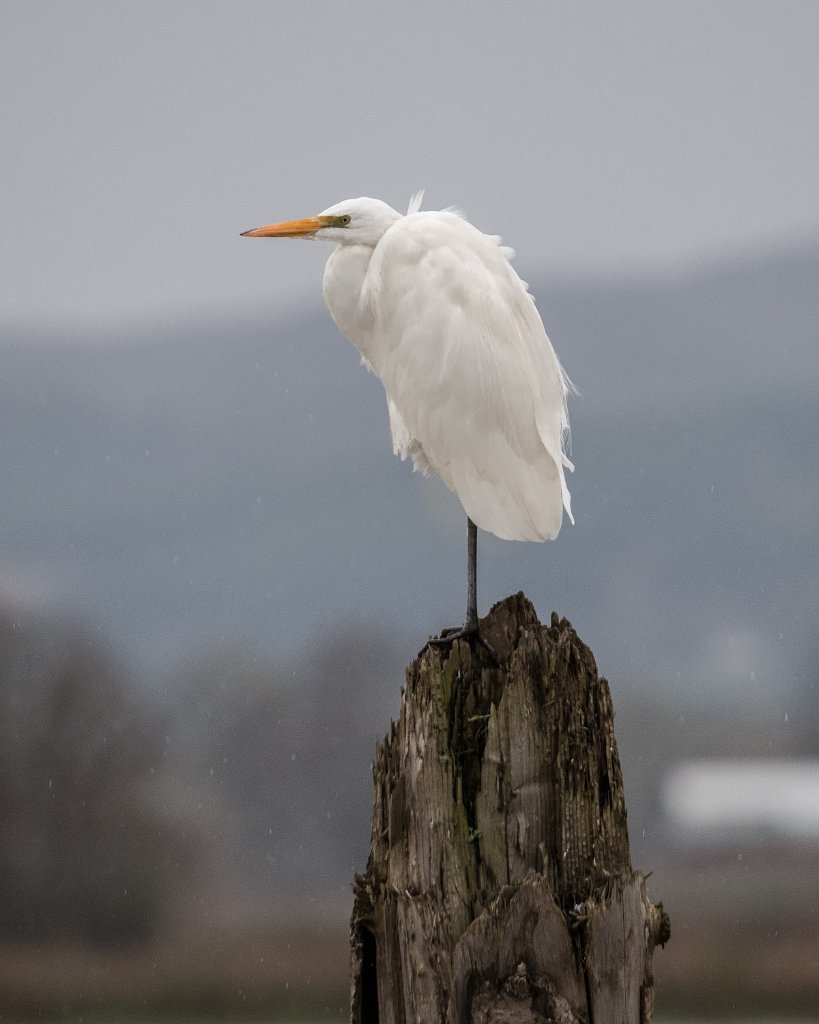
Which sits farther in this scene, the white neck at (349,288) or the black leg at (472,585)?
the white neck at (349,288)

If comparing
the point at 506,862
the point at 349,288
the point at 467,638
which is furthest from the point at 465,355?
the point at 506,862

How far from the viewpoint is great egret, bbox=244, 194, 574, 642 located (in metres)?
1.85

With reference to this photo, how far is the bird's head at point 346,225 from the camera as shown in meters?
1.92

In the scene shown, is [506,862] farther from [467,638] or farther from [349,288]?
[349,288]

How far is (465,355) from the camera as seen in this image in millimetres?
1845

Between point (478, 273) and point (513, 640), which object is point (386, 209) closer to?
point (478, 273)

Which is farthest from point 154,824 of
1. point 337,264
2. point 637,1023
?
point 637,1023

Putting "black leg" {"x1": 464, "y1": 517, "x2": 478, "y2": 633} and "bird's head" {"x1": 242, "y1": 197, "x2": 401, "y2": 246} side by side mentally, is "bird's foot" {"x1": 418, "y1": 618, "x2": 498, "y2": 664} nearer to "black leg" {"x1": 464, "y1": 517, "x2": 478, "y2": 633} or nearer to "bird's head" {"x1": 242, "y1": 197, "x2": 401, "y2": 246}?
"black leg" {"x1": 464, "y1": 517, "x2": 478, "y2": 633}

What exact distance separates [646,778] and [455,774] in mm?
2582

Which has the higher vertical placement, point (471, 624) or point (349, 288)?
point (349, 288)

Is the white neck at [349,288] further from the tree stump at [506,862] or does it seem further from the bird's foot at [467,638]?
the tree stump at [506,862]

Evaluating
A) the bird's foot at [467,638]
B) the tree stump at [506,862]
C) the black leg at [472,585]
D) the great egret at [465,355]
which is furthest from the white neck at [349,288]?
the tree stump at [506,862]

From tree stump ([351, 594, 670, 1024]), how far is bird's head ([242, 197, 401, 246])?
0.79 metres

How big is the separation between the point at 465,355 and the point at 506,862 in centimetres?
80
